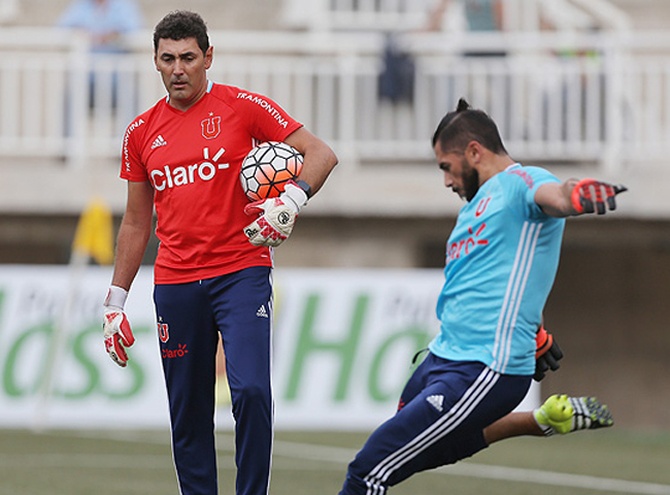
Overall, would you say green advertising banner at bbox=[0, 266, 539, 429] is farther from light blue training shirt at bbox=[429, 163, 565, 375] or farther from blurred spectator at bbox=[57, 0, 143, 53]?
light blue training shirt at bbox=[429, 163, 565, 375]

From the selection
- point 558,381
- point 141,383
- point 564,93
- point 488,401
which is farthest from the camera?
point 558,381

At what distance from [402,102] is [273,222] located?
440 inches

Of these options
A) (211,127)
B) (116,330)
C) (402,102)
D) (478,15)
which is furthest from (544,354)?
(478,15)

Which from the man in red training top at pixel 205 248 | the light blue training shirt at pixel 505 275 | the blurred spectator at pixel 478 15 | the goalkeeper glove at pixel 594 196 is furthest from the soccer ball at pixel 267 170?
the blurred spectator at pixel 478 15

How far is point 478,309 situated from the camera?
6953mm

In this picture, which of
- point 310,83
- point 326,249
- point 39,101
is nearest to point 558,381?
point 326,249

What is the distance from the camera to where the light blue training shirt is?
6859mm

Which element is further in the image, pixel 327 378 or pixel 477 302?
pixel 327 378

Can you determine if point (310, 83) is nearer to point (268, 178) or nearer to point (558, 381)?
point (558, 381)

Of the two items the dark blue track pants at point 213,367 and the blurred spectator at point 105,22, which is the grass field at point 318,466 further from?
the blurred spectator at point 105,22

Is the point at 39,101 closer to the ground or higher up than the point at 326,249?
higher up

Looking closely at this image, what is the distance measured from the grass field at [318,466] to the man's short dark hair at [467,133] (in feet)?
Answer: 11.8

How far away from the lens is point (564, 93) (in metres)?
17.8

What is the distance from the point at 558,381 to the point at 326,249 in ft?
10.6
